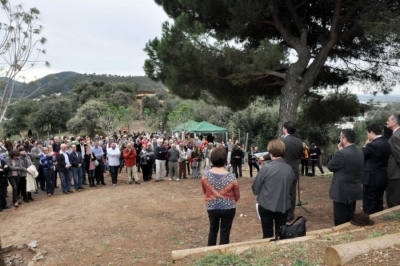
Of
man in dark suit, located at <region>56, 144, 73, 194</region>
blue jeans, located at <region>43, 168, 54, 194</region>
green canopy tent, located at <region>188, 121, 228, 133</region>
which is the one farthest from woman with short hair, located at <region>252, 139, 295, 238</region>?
green canopy tent, located at <region>188, 121, 228, 133</region>

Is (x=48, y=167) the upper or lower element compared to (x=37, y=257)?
upper

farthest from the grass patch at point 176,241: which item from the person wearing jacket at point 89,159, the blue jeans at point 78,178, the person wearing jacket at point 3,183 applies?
the person wearing jacket at point 89,159

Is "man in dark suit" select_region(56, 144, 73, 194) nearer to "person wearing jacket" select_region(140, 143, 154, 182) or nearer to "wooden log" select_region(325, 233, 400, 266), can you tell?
"person wearing jacket" select_region(140, 143, 154, 182)

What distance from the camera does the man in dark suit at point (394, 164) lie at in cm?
529

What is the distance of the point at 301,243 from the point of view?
4094mm

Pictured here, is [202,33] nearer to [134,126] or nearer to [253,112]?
[253,112]

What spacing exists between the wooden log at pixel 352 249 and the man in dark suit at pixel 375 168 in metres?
2.10

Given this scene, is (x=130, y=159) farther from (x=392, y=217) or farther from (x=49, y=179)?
(x=392, y=217)

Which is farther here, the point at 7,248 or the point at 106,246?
the point at 7,248

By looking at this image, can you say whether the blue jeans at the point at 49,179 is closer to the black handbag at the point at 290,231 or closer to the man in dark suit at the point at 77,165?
the man in dark suit at the point at 77,165

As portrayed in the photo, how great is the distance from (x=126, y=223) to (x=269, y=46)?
18.0ft

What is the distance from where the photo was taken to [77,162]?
11.6 meters

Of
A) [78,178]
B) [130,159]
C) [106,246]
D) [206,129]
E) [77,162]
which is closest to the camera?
[106,246]

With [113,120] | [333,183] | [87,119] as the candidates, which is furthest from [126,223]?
[87,119]
